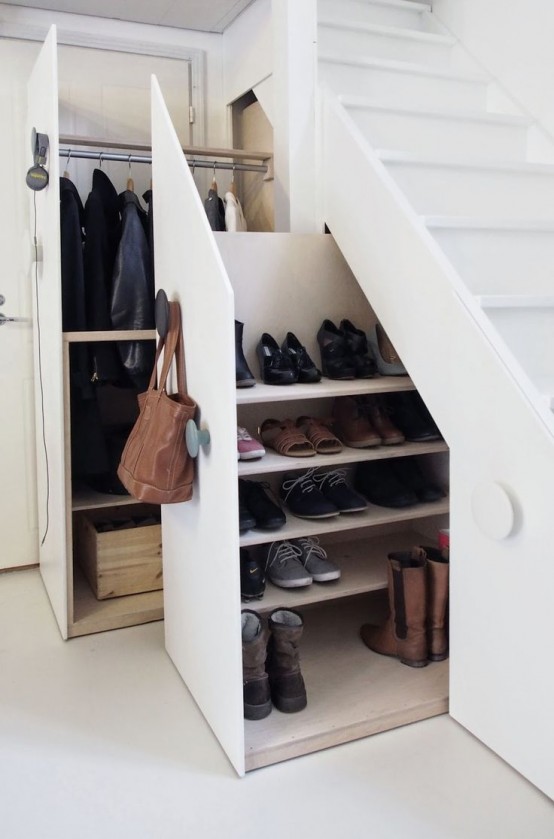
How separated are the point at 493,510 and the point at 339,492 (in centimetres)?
62

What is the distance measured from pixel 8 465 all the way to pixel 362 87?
1904 millimetres

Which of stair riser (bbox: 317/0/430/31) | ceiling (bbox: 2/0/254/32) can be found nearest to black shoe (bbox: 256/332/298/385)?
stair riser (bbox: 317/0/430/31)

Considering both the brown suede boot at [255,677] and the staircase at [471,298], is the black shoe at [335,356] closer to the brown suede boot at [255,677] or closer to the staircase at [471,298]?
the staircase at [471,298]

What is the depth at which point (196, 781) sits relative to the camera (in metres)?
1.67

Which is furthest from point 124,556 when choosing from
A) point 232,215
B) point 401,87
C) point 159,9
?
point 159,9

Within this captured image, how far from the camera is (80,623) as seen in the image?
7.89ft

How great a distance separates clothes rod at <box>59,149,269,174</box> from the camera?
263cm

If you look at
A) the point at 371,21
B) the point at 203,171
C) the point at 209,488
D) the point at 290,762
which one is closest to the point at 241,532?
the point at 209,488

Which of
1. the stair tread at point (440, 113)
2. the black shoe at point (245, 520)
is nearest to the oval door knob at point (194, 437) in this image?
the black shoe at point (245, 520)

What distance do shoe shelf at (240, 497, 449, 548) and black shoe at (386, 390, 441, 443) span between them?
8.0 inches

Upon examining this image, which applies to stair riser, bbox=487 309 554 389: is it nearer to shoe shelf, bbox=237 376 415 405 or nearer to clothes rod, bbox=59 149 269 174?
shoe shelf, bbox=237 376 415 405

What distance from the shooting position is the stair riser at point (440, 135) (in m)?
2.47

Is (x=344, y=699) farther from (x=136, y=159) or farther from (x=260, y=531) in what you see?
Result: (x=136, y=159)

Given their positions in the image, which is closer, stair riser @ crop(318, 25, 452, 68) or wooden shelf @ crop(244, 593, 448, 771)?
wooden shelf @ crop(244, 593, 448, 771)
